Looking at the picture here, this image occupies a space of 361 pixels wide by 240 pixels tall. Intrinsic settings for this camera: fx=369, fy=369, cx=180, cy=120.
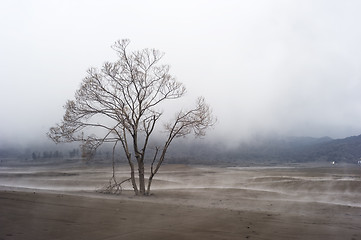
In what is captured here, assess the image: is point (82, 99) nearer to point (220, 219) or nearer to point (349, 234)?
point (220, 219)

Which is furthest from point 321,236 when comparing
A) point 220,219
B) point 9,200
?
point 9,200

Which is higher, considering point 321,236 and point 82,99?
point 82,99

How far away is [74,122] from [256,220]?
46.8ft

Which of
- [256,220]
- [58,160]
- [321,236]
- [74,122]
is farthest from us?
[58,160]

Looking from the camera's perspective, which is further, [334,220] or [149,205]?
[149,205]

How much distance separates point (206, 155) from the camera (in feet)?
412

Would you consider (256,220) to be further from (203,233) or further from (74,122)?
(74,122)

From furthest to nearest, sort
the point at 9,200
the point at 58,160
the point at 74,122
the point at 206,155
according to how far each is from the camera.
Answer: the point at 206,155 → the point at 58,160 → the point at 74,122 → the point at 9,200

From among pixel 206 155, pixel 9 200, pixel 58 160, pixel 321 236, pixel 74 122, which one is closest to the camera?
pixel 321 236

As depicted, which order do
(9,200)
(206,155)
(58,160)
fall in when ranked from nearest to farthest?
(9,200), (58,160), (206,155)

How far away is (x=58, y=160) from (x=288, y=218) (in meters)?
80.0

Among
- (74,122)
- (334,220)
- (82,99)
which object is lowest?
(334,220)

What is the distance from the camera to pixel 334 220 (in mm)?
12742

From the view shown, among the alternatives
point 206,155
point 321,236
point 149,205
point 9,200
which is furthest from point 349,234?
point 206,155
